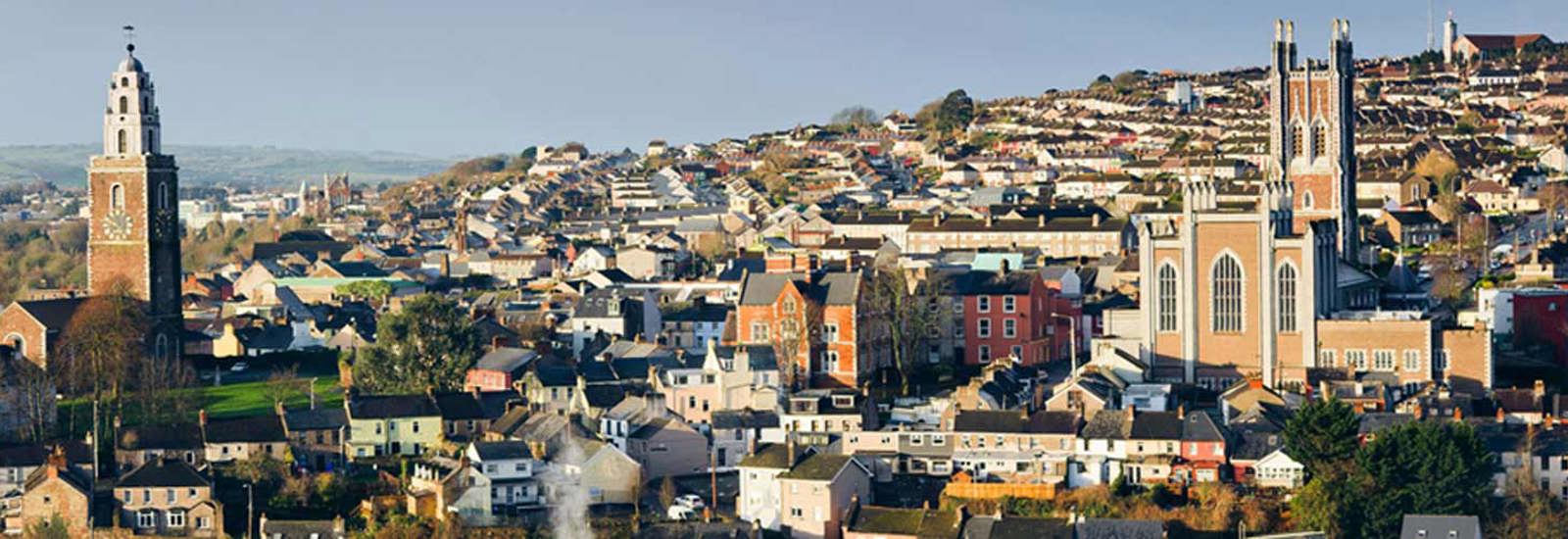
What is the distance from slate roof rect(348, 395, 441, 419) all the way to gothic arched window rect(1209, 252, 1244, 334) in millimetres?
13859

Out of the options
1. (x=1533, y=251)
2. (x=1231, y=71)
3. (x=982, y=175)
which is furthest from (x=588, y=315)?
(x=1231, y=71)

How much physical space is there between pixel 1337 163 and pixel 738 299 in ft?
51.9

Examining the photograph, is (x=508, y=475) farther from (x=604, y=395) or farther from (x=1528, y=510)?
(x=1528, y=510)

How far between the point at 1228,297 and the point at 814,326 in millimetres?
7367

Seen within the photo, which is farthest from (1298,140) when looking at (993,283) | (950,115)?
(950,115)

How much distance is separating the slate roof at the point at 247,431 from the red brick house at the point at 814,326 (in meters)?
8.96

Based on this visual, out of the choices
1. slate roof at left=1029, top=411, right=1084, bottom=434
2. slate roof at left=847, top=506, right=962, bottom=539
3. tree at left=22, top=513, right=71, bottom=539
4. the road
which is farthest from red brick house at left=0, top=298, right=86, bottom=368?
the road

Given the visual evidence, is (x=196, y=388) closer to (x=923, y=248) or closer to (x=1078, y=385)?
(x=1078, y=385)

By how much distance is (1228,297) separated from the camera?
51000 millimetres

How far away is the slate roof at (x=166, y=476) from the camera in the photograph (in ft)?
143

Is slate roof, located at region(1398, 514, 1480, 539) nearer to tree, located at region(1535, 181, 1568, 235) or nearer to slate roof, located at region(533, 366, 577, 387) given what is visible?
slate roof, located at region(533, 366, 577, 387)

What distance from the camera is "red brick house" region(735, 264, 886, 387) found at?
51.2m

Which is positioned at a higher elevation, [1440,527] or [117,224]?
[117,224]

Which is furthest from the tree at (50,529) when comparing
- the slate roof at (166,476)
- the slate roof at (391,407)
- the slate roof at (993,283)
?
the slate roof at (993,283)
